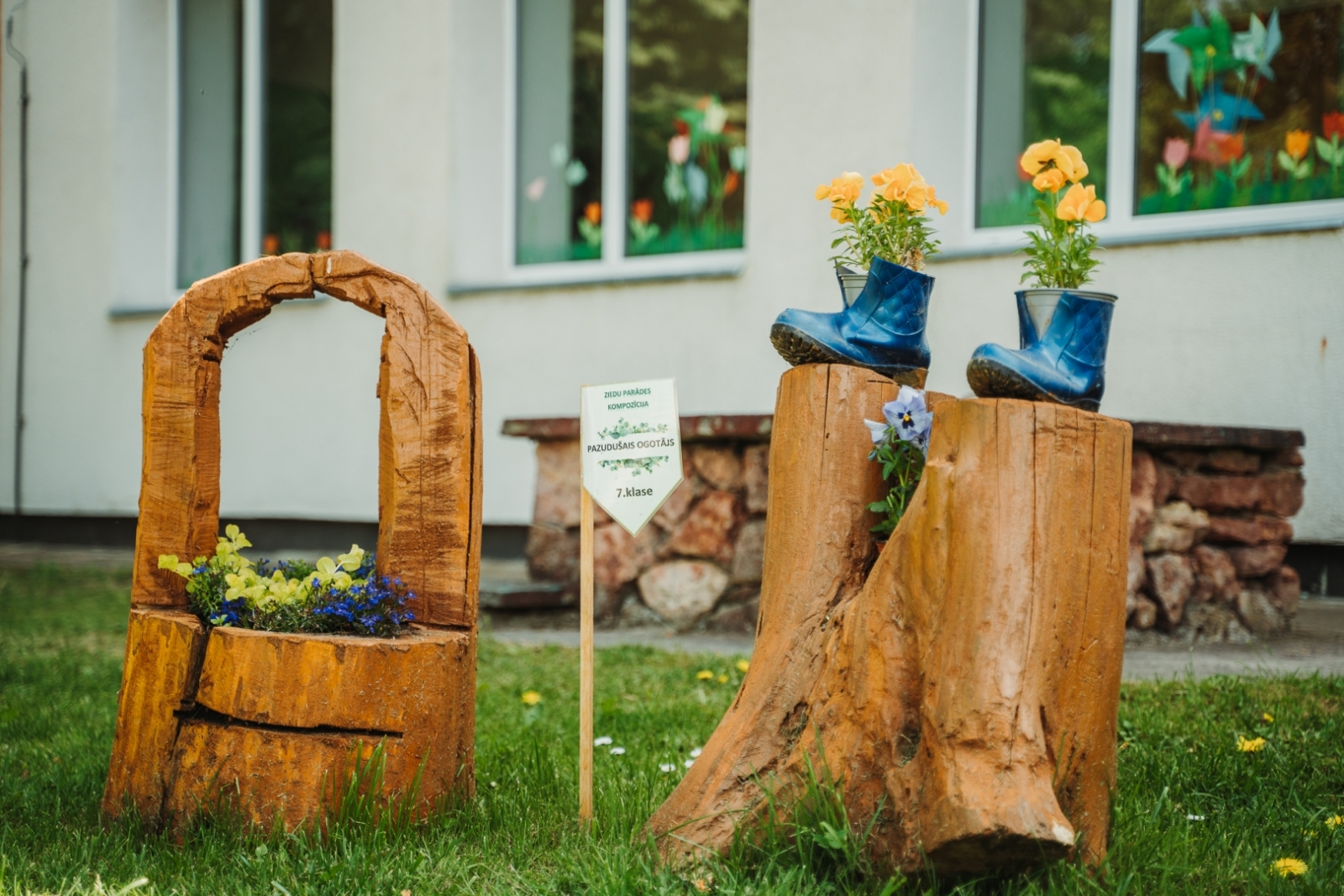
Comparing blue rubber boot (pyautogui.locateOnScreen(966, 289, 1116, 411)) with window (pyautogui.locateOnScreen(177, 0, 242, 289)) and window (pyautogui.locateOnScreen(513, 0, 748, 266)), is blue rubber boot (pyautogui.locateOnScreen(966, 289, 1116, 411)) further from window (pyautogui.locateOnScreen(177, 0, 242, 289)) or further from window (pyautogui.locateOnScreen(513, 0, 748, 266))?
window (pyautogui.locateOnScreen(177, 0, 242, 289))

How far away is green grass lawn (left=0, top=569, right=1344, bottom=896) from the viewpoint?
6.56ft

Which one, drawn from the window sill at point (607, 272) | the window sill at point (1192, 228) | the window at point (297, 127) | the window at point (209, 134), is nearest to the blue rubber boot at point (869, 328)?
the window sill at point (1192, 228)

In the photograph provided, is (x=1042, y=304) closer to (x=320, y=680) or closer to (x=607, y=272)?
(x=320, y=680)

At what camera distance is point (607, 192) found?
7.24 m

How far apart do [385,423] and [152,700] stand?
695 mm

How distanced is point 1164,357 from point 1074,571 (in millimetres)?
3806

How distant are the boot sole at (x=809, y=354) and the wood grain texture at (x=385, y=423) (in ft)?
2.12

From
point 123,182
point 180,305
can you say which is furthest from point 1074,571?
point 123,182

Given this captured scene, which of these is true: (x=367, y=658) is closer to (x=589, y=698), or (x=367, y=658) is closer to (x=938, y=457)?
(x=589, y=698)

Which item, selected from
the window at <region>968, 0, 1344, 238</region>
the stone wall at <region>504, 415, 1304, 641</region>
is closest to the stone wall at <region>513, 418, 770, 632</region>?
the stone wall at <region>504, 415, 1304, 641</region>

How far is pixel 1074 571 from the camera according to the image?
191 cm

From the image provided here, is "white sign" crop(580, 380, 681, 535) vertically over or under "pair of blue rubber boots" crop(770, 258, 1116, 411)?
under

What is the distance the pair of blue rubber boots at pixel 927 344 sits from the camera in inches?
77.3

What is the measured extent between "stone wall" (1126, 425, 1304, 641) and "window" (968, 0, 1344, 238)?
4.22 feet
